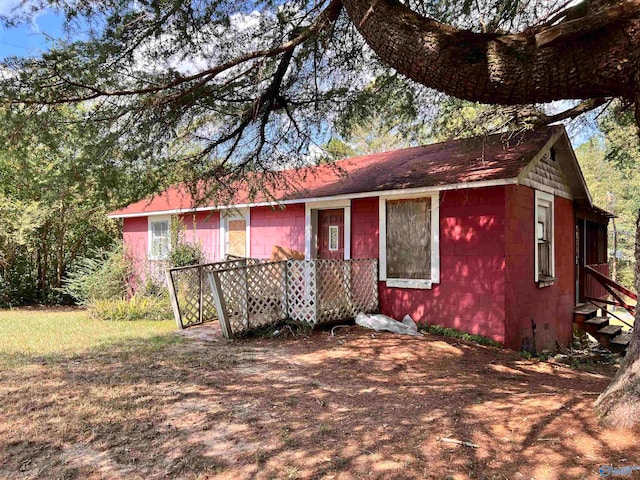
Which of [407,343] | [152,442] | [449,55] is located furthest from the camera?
[407,343]

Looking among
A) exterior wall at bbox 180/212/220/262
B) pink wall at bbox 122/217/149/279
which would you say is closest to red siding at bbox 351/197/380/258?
exterior wall at bbox 180/212/220/262

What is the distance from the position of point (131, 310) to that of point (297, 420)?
7.25m

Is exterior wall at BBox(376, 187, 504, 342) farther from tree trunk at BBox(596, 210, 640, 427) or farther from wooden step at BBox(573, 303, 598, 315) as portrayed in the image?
wooden step at BBox(573, 303, 598, 315)

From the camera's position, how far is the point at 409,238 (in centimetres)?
862

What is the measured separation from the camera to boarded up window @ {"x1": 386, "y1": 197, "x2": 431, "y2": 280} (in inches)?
331

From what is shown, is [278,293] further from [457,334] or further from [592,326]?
[592,326]

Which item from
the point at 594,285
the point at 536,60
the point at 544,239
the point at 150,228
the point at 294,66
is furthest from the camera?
the point at 150,228

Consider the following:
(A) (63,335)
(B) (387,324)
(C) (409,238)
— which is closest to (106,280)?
(A) (63,335)

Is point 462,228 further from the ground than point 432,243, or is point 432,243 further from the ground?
point 462,228

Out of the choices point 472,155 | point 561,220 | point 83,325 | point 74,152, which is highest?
point 472,155

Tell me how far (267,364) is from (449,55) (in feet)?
13.8

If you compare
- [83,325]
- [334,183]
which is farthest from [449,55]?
[83,325]

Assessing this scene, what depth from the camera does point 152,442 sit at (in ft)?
10.8

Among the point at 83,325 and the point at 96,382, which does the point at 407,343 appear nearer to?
the point at 96,382
